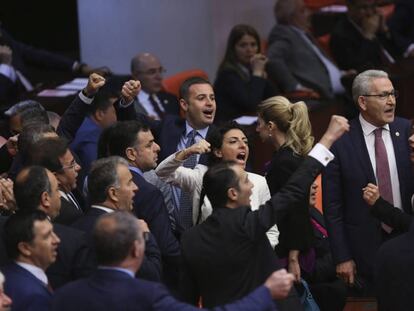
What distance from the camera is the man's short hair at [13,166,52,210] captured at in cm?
533

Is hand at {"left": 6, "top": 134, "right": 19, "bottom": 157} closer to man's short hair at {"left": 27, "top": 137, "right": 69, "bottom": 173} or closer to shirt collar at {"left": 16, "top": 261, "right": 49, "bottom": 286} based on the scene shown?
man's short hair at {"left": 27, "top": 137, "right": 69, "bottom": 173}

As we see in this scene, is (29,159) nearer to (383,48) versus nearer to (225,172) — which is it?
(225,172)

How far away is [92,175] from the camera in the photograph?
215 inches

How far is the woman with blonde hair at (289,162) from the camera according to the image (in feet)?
19.9

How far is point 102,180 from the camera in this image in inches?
213

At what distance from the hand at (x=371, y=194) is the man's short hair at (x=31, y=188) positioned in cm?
170

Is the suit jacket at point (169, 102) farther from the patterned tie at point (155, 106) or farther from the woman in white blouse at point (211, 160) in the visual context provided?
the woman in white blouse at point (211, 160)

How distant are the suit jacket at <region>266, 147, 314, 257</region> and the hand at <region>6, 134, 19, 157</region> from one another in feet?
4.72

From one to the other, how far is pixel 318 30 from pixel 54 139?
7.08 m

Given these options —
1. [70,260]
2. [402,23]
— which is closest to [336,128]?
[70,260]

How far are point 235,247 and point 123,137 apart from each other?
1.19 meters

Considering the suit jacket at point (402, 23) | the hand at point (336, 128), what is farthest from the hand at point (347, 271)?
the suit jacket at point (402, 23)

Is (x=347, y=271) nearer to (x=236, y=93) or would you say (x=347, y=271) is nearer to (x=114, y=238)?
(x=114, y=238)

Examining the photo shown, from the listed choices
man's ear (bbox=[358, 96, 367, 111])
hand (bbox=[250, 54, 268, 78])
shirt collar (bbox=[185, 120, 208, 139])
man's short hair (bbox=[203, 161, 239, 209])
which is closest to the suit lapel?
man's ear (bbox=[358, 96, 367, 111])
